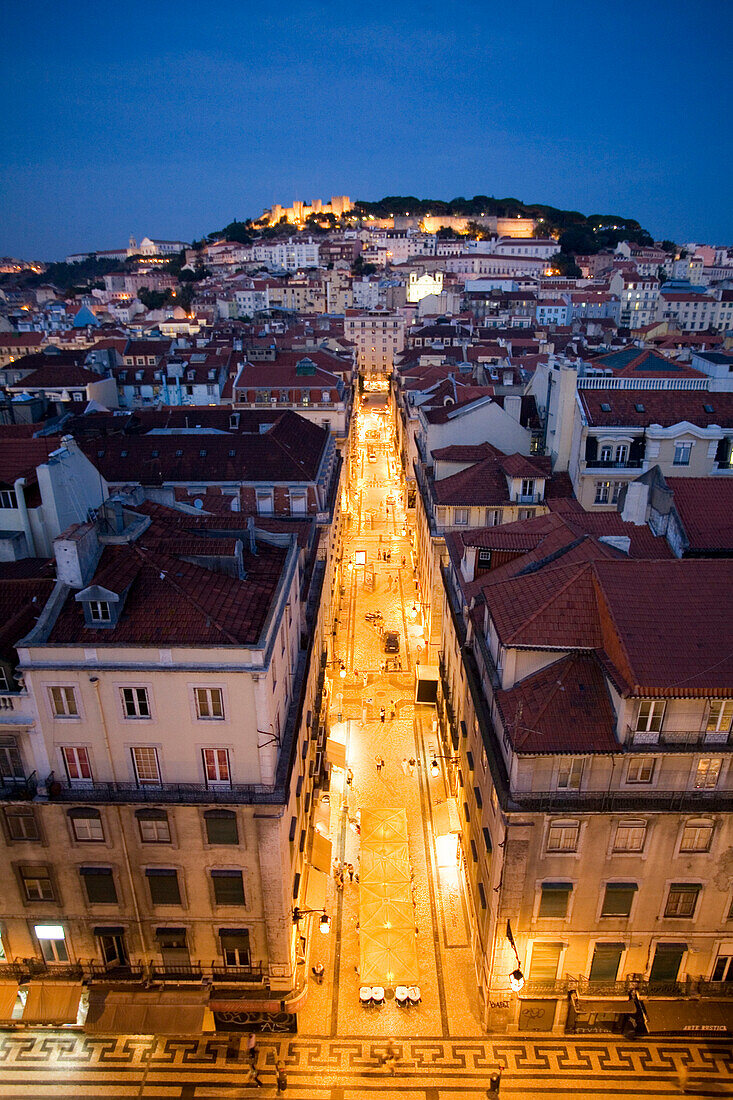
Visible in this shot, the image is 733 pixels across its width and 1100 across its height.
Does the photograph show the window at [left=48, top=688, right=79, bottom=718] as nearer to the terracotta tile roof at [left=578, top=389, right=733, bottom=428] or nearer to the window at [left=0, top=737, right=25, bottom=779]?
the window at [left=0, top=737, right=25, bottom=779]

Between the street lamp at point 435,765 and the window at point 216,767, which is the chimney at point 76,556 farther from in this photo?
the street lamp at point 435,765

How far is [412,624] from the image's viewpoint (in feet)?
213

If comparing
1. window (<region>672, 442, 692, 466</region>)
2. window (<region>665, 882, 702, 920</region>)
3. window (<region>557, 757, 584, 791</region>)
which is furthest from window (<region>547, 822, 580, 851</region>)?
window (<region>672, 442, 692, 466</region>)

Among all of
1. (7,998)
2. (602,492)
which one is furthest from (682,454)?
(7,998)

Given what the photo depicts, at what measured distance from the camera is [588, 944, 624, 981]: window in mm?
28938

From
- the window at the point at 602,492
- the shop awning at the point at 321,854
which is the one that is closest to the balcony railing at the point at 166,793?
the shop awning at the point at 321,854

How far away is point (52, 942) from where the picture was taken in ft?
98.6

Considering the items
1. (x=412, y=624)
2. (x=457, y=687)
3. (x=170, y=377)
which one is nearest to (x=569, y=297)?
(x=170, y=377)

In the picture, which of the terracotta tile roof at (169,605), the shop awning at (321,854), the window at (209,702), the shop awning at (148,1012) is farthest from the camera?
the shop awning at (321,854)

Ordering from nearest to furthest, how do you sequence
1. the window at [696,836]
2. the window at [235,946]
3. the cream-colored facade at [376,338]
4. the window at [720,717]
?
1. the window at [720,717]
2. the window at [696,836]
3. the window at [235,946]
4. the cream-colored facade at [376,338]

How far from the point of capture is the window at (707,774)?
26625 millimetres

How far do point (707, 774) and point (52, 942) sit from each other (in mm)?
27421

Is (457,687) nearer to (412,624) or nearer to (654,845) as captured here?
(654,845)

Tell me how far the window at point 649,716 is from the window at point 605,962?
9.59 meters
